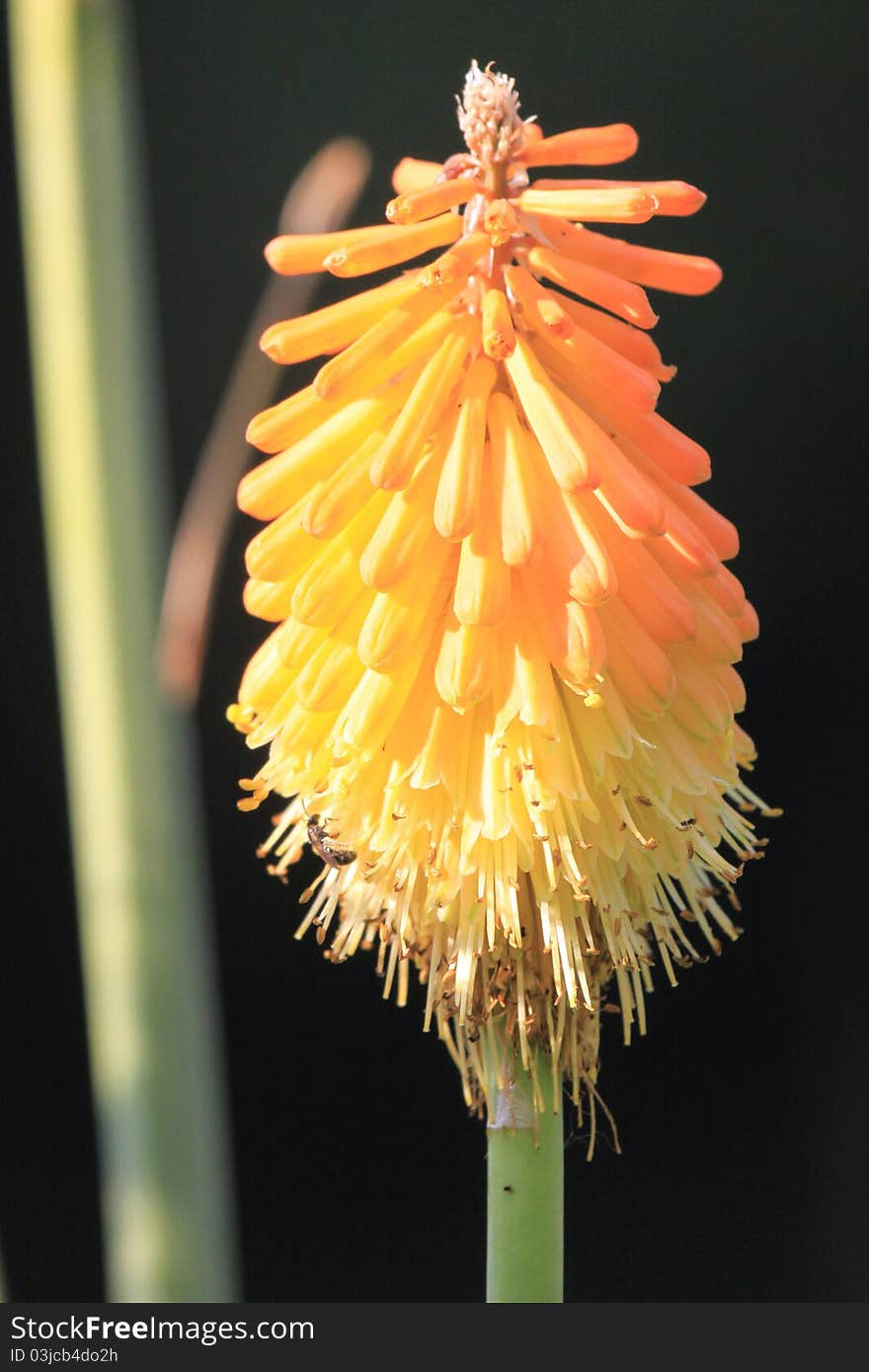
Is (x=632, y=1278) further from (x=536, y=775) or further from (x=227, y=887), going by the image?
(x=536, y=775)

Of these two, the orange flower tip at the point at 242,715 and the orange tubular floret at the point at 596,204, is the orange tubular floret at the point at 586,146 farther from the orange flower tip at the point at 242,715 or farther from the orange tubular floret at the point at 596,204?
the orange flower tip at the point at 242,715

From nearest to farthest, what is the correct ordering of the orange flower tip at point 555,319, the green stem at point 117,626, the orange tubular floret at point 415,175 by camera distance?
1. the green stem at point 117,626
2. the orange flower tip at point 555,319
3. the orange tubular floret at point 415,175

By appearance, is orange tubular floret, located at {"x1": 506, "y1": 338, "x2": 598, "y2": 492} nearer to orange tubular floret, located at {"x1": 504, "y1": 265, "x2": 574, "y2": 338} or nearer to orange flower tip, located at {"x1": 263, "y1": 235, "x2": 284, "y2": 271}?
orange tubular floret, located at {"x1": 504, "y1": 265, "x2": 574, "y2": 338}

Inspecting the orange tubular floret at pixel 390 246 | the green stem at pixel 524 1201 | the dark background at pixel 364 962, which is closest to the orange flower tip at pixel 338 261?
the orange tubular floret at pixel 390 246

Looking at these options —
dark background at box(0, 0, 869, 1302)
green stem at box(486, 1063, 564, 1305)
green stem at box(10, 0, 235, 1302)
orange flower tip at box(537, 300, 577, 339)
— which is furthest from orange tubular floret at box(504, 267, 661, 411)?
dark background at box(0, 0, 869, 1302)

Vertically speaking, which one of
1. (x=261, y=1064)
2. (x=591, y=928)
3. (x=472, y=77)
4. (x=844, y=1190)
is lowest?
(x=844, y=1190)

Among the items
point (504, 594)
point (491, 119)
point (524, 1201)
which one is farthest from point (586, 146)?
point (524, 1201)

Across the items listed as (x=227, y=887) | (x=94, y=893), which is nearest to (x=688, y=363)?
(x=227, y=887)
